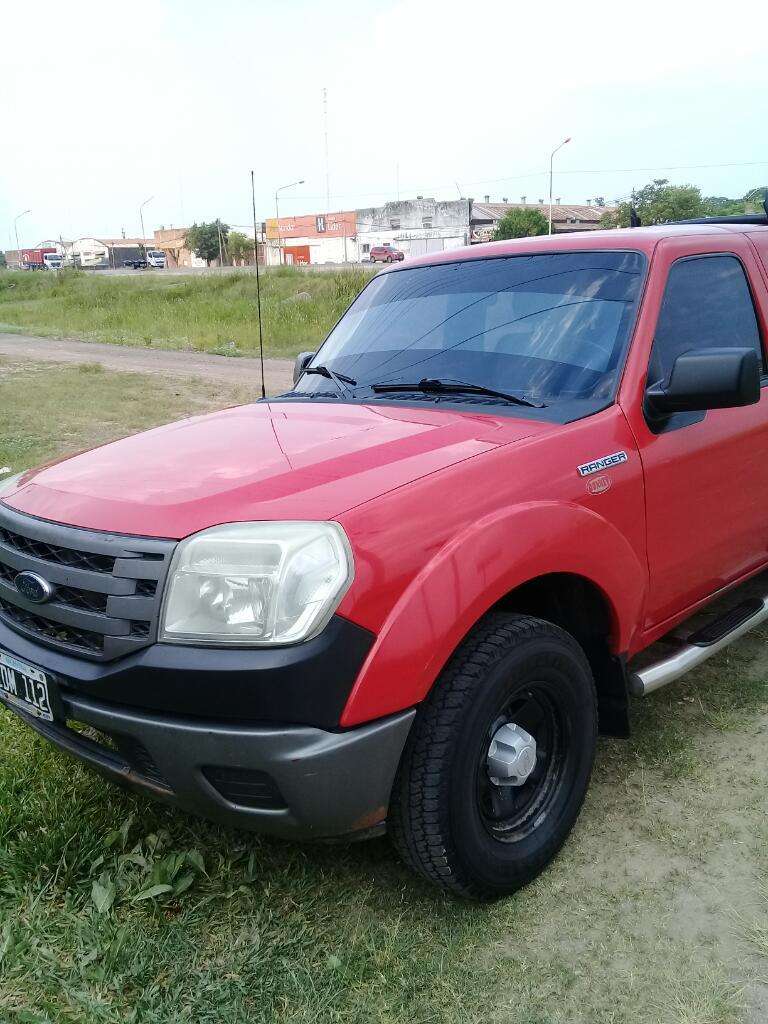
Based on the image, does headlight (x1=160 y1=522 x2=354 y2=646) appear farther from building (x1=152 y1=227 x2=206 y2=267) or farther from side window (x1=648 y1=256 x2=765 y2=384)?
building (x1=152 y1=227 x2=206 y2=267)

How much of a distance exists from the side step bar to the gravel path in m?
9.40

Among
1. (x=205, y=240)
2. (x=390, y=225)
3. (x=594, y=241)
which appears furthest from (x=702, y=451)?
(x=390, y=225)

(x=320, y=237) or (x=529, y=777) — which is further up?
(x=320, y=237)

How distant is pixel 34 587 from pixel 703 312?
243 centimetres

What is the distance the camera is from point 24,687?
2.35 m

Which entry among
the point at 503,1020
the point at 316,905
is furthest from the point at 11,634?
the point at 503,1020

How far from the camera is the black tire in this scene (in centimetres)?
217

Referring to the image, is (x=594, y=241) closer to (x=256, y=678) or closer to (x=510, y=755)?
(x=510, y=755)

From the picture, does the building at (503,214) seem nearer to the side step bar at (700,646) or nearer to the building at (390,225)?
the building at (390,225)

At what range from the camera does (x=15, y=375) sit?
14453 millimetres

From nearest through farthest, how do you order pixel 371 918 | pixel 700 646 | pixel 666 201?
1. pixel 371 918
2. pixel 700 646
3. pixel 666 201

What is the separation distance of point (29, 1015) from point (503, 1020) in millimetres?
1107

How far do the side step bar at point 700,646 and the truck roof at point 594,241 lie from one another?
4.53ft

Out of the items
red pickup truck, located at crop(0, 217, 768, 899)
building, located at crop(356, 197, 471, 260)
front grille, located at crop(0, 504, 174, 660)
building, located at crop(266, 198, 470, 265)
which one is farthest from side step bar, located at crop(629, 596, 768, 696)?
building, located at crop(356, 197, 471, 260)
